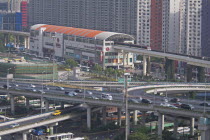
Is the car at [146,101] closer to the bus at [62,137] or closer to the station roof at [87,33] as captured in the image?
the bus at [62,137]

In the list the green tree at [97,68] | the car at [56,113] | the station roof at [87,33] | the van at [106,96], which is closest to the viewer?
the car at [56,113]

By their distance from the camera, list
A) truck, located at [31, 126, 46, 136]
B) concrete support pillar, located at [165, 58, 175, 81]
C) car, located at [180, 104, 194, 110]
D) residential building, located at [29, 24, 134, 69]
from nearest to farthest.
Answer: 1. car, located at [180, 104, 194, 110]
2. truck, located at [31, 126, 46, 136]
3. concrete support pillar, located at [165, 58, 175, 81]
4. residential building, located at [29, 24, 134, 69]

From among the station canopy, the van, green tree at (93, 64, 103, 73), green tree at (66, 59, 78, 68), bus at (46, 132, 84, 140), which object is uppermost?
the station canopy

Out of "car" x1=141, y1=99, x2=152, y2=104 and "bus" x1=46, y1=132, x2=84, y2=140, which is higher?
"car" x1=141, y1=99, x2=152, y2=104

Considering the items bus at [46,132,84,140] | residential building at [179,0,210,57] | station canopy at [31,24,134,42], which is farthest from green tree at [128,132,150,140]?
residential building at [179,0,210,57]

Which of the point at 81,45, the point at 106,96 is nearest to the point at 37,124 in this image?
the point at 106,96

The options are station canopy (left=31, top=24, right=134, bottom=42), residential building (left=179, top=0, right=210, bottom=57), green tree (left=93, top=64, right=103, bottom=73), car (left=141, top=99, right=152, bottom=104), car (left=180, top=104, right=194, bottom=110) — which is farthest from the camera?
residential building (left=179, top=0, right=210, bottom=57)

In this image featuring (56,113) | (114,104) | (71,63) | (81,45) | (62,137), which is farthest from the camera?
(81,45)

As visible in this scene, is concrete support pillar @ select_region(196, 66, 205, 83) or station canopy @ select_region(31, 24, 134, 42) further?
station canopy @ select_region(31, 24, 134, 42)

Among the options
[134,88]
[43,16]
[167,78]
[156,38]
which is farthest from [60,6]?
[134,88]

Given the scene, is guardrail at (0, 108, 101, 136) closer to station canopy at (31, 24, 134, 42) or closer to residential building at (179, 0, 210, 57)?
station canopy at (31, 24, 134, 42)

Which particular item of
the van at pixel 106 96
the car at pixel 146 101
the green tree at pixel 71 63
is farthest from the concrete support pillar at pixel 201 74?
the car at pixel 146 101

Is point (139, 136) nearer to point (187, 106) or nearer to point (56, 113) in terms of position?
point (187, 106)
